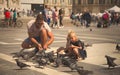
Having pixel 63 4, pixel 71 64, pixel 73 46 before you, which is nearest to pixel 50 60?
pixel 73 46

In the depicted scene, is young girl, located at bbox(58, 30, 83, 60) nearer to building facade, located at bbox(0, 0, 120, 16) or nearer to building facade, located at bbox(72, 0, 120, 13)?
building facade, located at bbox(0, 0, 120, 16)

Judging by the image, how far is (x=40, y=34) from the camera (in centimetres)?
1118

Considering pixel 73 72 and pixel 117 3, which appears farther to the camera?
pixel 117 3

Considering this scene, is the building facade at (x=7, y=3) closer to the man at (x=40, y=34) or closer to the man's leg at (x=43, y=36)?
the man at (x=40, y=34)

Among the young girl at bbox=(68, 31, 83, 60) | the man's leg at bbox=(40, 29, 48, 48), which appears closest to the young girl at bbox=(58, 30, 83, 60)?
the young girl at bbox=(68, 31, 83, 60)

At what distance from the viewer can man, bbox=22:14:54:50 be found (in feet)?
35.7

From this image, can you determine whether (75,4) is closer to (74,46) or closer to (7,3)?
(7,3)

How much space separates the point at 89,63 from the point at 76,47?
1.93 feet

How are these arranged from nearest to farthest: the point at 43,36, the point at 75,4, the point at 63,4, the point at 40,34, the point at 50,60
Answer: the point at 50,60 → the point at 43,36 → the point at 40,34 → the point at 63,4 → the point at 75,4

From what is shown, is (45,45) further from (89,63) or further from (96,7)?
(96,7)

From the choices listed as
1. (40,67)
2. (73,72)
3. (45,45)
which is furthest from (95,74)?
(45,45)

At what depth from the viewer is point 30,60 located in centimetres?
1103

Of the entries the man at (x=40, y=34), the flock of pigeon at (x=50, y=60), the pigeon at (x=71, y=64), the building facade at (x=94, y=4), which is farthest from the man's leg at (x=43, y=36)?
the building facade at (x=94, y=4)

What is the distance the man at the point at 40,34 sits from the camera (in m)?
10.9
